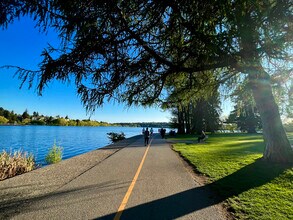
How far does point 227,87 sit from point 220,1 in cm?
751

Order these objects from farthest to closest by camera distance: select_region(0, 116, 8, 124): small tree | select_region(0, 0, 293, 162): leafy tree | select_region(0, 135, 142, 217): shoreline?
select_region(0, 116, 8, 124): small tree, select_region(0, 135, 142, 217): shoreline, select_region(0, 0, 293, 162): leafy tree

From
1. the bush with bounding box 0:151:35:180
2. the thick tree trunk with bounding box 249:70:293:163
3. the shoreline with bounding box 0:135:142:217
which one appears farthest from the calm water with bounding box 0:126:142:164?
the thick tree trunk with bounding box 249:70:293:163

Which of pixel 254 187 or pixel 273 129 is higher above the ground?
pixel 273 129

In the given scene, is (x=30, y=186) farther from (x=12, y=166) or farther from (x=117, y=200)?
(x=12, y=166)

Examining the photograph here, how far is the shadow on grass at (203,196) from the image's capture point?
5.33 metres

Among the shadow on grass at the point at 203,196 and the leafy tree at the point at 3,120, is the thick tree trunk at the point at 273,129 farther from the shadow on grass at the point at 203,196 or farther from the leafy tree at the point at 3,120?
the leafy tree at the point at 3,120

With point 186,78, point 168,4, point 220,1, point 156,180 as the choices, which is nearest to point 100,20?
point 168,4

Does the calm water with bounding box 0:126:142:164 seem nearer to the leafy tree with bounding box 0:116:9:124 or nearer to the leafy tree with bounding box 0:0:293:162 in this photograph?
the leafy tree with bounding box 0:0:293:162

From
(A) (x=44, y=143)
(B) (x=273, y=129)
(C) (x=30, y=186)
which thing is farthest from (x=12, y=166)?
(A) (x=44, y=143)

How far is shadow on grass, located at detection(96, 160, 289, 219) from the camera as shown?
5.33 meters

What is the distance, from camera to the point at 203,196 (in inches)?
264

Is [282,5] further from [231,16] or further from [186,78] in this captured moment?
[186,78]

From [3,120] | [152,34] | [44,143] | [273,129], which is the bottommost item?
[44,143]

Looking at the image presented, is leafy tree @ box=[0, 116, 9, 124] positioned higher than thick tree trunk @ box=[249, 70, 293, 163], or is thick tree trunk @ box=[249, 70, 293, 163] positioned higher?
leafy tree @ box=[0, 116, 9, 124]
